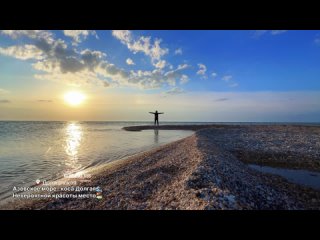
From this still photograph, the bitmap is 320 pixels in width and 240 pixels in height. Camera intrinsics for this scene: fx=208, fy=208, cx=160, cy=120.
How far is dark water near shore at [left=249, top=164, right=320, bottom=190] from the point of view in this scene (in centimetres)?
809

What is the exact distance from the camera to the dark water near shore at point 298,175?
8.09m

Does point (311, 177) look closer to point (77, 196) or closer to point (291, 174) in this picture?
point (291, 174)

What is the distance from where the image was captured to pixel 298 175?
9.02 meters
